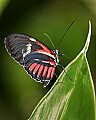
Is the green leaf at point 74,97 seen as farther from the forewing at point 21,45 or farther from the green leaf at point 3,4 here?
the green leaf at point 3,4

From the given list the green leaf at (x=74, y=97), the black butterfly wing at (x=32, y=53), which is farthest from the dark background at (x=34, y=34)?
the green leaf at (x=74, y=97)

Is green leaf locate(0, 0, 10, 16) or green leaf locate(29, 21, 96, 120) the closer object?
green leaf locate(29, 21, 96, 120)

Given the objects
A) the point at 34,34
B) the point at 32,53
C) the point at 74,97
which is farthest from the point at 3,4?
the point at 74,97

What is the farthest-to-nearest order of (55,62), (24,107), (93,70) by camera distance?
(24,107) → (93,70) → (55,62)

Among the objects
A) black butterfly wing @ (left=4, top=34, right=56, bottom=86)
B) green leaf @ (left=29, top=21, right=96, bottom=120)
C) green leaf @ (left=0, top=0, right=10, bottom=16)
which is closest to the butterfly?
black butterfly wing @ (left=4, top=34, right=56, bottom=86)

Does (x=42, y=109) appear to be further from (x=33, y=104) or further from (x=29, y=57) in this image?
(x=33, y=104)

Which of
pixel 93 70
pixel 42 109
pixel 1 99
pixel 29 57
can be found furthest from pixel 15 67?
pixel 42 109

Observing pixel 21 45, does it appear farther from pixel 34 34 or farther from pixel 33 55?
pixel 34 34

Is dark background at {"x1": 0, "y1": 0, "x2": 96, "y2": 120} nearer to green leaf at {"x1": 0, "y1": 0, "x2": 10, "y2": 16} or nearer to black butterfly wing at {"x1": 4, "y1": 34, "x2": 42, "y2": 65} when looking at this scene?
green leaf at {"x1": 0, "y1": 0, "x2": 10, "y2": 16}
